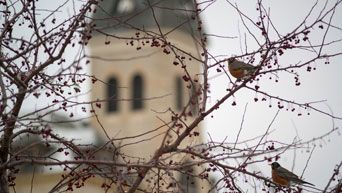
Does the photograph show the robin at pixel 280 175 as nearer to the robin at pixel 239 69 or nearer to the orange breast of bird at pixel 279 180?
the orange breast of bird at pixel 279 180

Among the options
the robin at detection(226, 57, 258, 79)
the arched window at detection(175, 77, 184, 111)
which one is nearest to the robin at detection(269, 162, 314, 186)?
the robin at detection(226, 57, 258, 79)

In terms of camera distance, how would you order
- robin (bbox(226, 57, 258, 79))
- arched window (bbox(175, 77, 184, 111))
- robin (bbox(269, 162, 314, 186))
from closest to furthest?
robin (bbox(226, 57, 258, 79))
robin (bbox(269, 162, 314, 186))
arched window (bbox(175, 77, 184, 111))

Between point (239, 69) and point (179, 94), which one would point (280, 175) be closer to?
point (239, 69)

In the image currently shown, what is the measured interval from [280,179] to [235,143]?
238 centimetres

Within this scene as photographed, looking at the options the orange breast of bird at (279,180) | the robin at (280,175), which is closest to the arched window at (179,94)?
the robin at (280,175)

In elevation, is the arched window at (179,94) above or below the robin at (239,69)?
above

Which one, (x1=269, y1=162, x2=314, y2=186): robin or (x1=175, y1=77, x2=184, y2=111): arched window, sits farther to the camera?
(x1=175, y1=77, x2=184, y2=111): arched window

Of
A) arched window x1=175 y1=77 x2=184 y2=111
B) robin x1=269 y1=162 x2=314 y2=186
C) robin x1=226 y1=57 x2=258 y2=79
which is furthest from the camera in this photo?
arched window x1=175 y1=77 x2=184 y2=111

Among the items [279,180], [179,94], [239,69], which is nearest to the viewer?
[239,69]

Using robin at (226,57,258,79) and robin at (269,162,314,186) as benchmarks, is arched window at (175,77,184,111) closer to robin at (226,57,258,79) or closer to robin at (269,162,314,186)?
robin at (269,162,314,186)

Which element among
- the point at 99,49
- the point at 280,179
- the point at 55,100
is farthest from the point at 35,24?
the point at 99,49

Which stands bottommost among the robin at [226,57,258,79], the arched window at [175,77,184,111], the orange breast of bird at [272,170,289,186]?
the orange breast of bird at [272,170,289,186]

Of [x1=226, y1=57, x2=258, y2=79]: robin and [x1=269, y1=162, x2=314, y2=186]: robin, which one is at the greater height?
[x1=226, y1=57, x2=258, y2=79]: robin

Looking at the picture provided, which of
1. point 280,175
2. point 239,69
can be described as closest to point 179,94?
point 280,175
